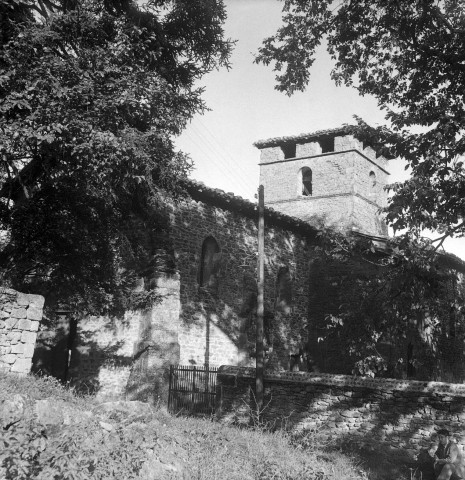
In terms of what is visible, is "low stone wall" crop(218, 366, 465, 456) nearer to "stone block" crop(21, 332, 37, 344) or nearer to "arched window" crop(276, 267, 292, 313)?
"stone block" crop(21, 332, 37, 344)

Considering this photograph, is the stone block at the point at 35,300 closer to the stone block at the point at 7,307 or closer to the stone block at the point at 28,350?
the stone block at the point at 7,307

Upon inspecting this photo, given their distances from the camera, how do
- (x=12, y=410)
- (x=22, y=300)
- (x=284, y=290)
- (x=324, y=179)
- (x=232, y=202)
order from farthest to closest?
1. (x=324, y=179)
2. (x=284, y=290)
3. (x=232, y=202)
4. (x=22, y=300)
5. (x=12, y=410)

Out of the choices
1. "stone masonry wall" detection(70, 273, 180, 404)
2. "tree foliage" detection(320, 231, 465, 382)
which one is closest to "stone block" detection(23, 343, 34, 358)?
"stone masonry wall" detection(70, 273, 180, 404)

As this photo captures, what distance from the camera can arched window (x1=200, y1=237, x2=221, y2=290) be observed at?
663 inches

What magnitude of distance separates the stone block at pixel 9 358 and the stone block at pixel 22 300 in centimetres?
91

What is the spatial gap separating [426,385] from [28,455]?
7.75 m

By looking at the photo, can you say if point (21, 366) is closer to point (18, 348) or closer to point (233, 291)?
point (18, 348)

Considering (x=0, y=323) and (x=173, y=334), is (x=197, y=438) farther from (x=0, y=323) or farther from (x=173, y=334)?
(x=173, y=334)

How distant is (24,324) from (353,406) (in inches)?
276

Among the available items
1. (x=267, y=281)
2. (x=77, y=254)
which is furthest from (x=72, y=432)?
(x=267, y=281)

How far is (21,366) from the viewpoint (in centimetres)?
934

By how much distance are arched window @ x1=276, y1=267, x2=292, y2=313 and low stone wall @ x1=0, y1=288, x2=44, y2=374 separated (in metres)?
11.3

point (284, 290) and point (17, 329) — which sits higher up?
point (284, 290)

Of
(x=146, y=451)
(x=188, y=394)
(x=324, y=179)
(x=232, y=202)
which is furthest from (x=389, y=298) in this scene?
(x=324, y=179)
